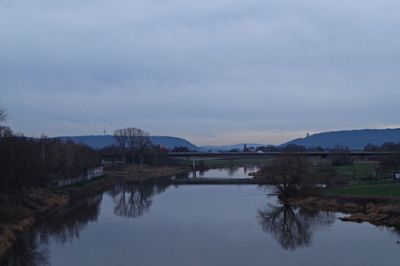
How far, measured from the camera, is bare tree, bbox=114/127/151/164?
344ft

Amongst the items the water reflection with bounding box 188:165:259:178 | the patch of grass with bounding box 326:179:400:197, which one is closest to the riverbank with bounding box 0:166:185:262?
the water reflection with bounding box 188:165:259:178

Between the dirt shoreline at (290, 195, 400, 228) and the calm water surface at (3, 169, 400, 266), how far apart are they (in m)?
1.34

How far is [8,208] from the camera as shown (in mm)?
30234

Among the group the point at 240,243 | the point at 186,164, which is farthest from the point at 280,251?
the point at 186,164

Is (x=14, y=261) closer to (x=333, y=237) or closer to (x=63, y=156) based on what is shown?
(x=333, y=237)

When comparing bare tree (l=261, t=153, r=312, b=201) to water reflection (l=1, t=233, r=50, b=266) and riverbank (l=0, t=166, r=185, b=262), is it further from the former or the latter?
water reflection (l=1, t=233, r=50, b=266)

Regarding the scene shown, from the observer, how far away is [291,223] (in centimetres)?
3300

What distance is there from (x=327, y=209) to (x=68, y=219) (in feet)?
60.5

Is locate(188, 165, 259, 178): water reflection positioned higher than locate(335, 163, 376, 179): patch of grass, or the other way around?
locate(335, 163, 376, 179): patch of grass

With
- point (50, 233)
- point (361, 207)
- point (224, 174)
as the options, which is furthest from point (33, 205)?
point (224, 174)

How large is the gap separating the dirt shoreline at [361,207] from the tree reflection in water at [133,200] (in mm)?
12579

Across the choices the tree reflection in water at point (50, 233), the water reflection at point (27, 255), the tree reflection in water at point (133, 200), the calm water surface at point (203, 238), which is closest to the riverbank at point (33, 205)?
the water reflection at point (27, 255)

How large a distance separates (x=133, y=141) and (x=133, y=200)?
62050 mm

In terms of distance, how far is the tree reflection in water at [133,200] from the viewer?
39.0 metres
